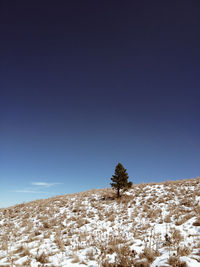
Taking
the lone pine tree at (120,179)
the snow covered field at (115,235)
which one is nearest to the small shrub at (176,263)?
the snow covered field at (115,235)

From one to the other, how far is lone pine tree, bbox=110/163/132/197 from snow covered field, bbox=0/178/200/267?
1297 millimetres

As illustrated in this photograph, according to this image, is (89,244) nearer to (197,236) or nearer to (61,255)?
(61,255)

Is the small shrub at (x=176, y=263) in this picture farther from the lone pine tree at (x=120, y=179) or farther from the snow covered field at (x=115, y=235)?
the lone pine tree at (x=120, y=179)

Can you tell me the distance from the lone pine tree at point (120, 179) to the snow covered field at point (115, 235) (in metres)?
1.30

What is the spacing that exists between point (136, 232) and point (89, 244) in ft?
8.39

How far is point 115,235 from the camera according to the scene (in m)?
7.55

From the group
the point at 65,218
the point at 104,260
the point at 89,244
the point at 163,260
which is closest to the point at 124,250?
the point at 104,260

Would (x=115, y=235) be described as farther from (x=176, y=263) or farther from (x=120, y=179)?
(x=120, y=179)

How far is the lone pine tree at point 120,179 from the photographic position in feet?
53.3

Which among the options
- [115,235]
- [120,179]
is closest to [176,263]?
[115,235]

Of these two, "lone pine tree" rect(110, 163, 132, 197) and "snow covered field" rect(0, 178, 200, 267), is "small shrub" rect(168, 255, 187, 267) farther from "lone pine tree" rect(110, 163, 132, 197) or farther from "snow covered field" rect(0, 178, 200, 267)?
"lone pine tree" rect(110, 163, 132, 197)

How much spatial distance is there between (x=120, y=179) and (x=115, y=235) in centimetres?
898

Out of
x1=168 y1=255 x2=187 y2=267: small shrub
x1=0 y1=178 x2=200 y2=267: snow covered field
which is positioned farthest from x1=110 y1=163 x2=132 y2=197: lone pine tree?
x1=168 y1=255 x2=187 y2=267: small shrub

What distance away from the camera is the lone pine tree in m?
16.2
